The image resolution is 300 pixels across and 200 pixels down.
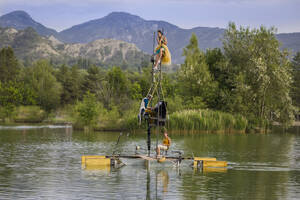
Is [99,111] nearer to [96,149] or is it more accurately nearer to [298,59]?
[96,149]

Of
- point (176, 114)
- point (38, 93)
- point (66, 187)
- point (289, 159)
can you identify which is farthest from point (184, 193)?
point (38, 93)

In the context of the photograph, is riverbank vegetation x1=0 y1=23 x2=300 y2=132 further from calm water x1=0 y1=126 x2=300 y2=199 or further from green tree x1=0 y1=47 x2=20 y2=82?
green tree x1=0 y1=47 x2=20 y2=82

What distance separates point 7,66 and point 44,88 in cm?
1969

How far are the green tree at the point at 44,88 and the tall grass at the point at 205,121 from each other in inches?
1731

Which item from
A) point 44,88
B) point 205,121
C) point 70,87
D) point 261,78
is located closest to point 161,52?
point 205,121

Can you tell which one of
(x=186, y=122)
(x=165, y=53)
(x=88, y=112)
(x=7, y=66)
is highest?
(x=7, y=66)

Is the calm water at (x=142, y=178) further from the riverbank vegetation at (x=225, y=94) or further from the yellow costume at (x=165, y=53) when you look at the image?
the riverbank vegetation at (x=225, y=94)

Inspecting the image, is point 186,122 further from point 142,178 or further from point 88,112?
point 142,178

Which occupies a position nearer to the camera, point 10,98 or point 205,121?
point 205,121

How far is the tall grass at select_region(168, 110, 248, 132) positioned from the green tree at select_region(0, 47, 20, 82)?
62089 mm

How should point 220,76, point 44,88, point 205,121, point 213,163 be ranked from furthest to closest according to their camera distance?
1. point 44,88
2. point 220,76
3. point 205,121
4. point 213,163

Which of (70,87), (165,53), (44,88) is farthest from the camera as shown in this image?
(70,87)

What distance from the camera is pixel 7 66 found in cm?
10512

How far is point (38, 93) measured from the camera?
292ft
